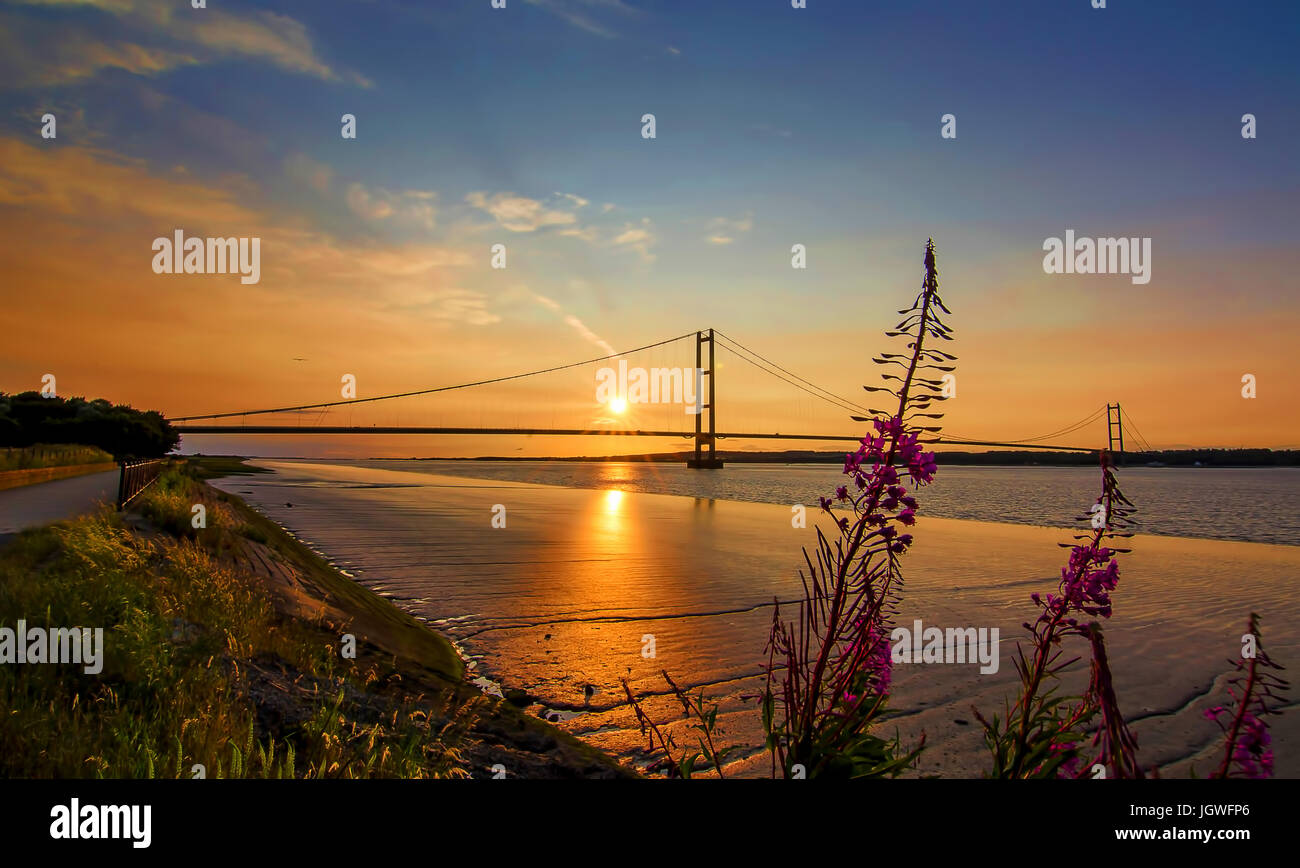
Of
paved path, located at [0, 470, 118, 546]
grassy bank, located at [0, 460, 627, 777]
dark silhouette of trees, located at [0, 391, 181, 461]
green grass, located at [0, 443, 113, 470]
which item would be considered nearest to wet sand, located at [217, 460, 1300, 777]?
grassy bank, located at [0, 460, 627, 777]

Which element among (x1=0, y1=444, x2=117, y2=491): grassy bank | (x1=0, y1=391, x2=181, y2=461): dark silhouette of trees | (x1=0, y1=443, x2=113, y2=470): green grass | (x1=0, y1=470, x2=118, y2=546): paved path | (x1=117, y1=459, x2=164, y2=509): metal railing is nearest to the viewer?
(x1=0, y1=470, x2=118, y2=546): paved path

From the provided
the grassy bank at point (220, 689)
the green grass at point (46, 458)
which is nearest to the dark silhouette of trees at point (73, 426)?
the green grass at point (46, 458)

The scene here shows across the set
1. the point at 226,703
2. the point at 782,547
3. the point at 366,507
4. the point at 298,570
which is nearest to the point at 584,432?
the point at 366,507

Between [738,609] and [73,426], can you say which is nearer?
[738,609]

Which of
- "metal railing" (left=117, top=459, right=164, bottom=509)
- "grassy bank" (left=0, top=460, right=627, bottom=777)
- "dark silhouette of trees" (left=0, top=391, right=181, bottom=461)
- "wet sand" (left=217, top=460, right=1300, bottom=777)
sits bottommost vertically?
"wet sand" (left=217, top=460, right=1300, bottom=777)

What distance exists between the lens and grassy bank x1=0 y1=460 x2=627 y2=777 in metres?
3.29

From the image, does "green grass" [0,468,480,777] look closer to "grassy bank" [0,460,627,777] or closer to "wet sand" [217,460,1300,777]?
"grassy bank" [0,460,627,777]

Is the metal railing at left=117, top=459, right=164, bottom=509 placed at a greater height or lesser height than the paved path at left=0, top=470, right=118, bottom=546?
greater

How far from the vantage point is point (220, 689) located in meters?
3.94

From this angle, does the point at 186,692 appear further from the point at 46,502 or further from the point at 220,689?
the point at 46,502

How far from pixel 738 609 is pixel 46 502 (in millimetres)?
11694

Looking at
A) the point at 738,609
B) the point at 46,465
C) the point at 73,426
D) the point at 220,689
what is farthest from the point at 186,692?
the point at 73,426

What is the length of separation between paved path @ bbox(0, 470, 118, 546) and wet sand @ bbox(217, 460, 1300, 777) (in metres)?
3.88

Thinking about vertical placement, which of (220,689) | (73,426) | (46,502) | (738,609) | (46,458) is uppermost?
(73,426)
